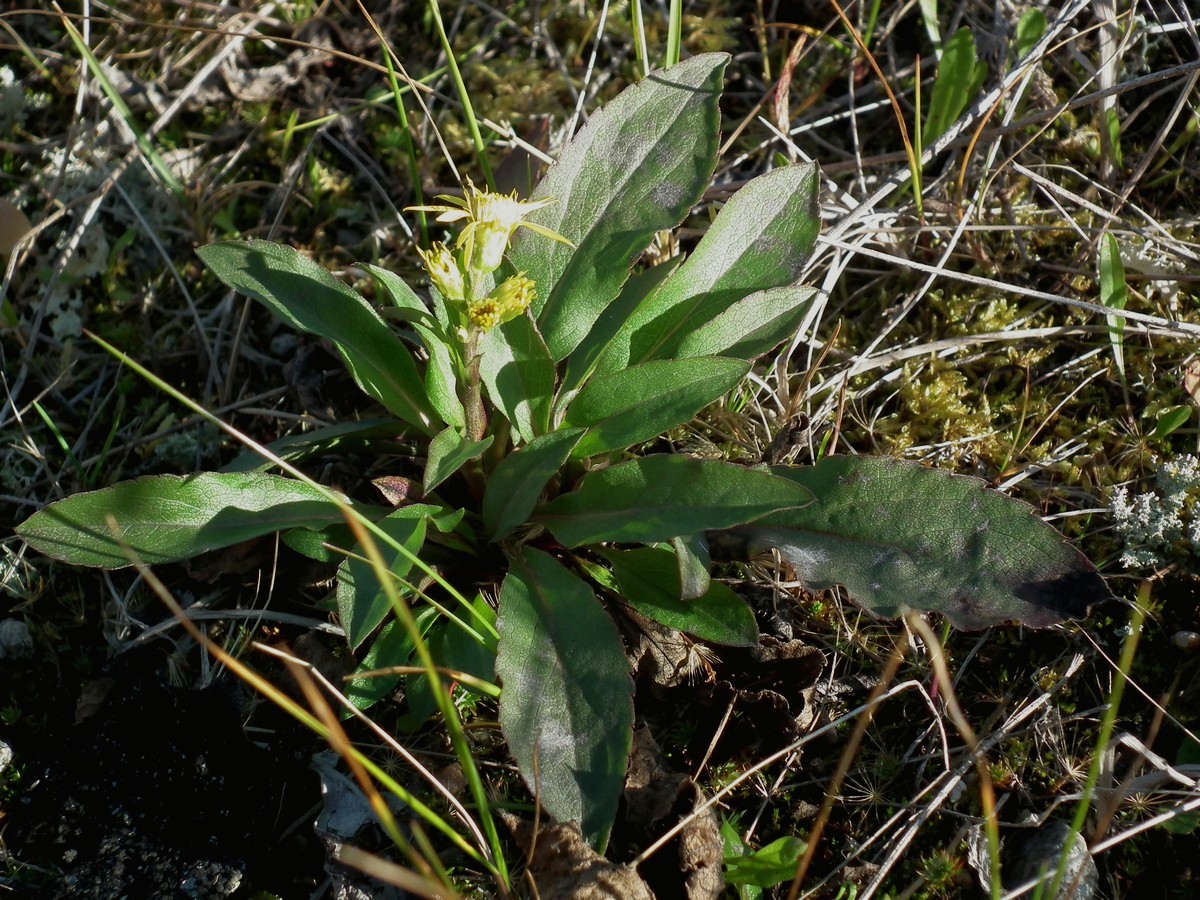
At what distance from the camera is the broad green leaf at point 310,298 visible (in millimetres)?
2055

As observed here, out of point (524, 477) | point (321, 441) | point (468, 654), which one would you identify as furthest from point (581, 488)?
point (321, 441)

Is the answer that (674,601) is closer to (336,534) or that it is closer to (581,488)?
(581,488)

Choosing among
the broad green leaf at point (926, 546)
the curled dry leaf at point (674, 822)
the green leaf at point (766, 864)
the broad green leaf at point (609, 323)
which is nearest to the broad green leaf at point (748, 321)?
the broad green leaf at point (609, 323)

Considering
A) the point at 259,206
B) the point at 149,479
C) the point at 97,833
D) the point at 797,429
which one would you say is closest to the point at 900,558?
the point at 797,429

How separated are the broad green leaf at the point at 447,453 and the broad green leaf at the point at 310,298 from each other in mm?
239

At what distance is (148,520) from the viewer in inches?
74.4

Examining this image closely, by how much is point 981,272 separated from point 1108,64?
0.63m

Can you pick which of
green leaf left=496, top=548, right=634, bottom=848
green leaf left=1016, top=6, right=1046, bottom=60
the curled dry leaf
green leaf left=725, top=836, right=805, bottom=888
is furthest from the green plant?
green leaf left=1016, top=6, right=1046, bottom=60

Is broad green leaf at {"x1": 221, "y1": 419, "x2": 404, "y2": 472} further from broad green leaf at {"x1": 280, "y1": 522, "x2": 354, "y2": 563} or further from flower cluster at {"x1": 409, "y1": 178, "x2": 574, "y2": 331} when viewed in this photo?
flower cluster at {"x1": 409, "y1": 178, "x2": 574, "y2": 331}

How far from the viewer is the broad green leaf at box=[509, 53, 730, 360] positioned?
2070 mm

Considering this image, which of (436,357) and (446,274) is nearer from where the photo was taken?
(446,274)

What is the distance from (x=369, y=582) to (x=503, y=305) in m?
0.54

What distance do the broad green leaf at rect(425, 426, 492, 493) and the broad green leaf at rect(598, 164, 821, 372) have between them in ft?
1.30

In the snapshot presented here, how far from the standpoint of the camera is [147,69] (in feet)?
9.90
